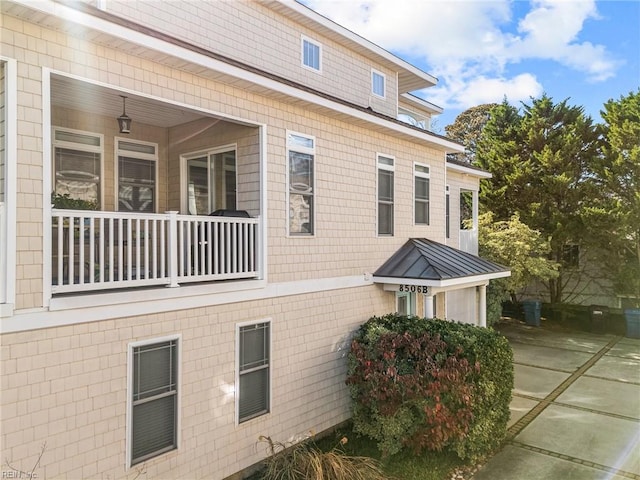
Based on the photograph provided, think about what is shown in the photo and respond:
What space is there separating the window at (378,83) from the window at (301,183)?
173 inches

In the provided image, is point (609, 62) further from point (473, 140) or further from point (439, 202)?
point (473, 140)

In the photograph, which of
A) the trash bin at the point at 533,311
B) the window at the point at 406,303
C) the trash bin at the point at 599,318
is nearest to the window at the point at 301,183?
the window at the point at 406,303

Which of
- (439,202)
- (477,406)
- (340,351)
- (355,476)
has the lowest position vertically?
(355,476)

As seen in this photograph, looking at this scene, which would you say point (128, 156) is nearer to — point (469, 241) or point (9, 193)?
point (9, 193)

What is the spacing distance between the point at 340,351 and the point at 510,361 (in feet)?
9.72

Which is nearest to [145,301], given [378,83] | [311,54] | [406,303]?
[406,303]

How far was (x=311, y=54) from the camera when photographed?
9.61 m

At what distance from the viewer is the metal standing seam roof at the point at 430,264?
855 cm

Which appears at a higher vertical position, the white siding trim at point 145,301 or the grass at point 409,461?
the white siding trim at point 145,301

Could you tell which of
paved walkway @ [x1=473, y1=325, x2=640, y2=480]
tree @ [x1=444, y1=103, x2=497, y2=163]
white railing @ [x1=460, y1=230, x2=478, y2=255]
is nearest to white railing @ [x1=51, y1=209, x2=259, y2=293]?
paved walkway @ [x1=473, y1=325, x2=640, y2=480]

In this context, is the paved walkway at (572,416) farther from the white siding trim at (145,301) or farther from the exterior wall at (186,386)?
the white siding trim at (145,301)

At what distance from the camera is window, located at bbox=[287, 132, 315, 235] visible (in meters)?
7.27

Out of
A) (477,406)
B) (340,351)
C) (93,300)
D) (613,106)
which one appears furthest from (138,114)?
(613,106)

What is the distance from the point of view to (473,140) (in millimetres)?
34562
